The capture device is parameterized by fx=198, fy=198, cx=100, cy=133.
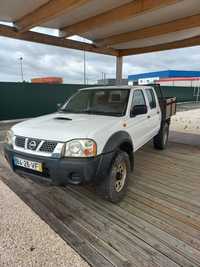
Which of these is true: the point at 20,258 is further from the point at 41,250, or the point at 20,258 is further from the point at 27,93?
the point at 27,93

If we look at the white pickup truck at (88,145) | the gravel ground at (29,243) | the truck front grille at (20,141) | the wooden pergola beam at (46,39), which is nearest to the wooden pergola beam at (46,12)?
the wooden pergola beam at (46,39)

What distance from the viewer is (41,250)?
2.01 m

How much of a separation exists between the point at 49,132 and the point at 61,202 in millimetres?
1132

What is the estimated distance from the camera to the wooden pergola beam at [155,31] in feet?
21.3

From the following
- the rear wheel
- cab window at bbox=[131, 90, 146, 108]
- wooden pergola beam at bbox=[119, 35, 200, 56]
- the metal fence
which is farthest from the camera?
the metal fence

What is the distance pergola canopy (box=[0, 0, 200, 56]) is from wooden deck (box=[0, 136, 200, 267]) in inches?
171

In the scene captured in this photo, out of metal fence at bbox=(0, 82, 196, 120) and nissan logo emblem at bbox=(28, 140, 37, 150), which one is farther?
metal fence at bbox=(0, 82, 196, 120)

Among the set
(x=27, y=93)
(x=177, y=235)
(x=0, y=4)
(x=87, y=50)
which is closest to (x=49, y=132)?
(x=177, y=235)

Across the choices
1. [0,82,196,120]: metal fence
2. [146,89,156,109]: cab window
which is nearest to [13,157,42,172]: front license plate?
[146,89,156,109]: cab window

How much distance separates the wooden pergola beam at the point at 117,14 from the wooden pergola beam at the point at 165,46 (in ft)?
12.8

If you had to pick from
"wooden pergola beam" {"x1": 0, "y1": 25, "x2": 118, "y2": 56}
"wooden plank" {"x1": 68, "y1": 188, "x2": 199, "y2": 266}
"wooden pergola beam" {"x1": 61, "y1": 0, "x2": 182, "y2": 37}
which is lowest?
"wooden plank" {"x1": 68, "y1": 188, "x2": 199, "y2": 266}

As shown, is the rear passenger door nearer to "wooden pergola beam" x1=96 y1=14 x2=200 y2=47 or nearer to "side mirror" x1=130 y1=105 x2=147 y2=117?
"side mirror" x1=130 y1=105 x2=147 y2=117

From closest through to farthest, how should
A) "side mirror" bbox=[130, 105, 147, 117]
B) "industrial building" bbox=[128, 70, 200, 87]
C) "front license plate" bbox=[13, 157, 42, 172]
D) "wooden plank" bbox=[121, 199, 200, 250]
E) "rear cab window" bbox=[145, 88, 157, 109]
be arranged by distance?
1. "wooden plank" bbox=[121, 199, 200, 250]
2. "front license plate" bbox=[13, 157, 42, 172]
3. "side mirror" bbox=[130, 105, 147, 117]
4. "rear cab window" bbox=[145, 88, 157, 109]
5. "industrial building" bbox=[128, 70, 200, 87]

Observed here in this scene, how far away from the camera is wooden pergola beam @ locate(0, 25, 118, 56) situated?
710cm
